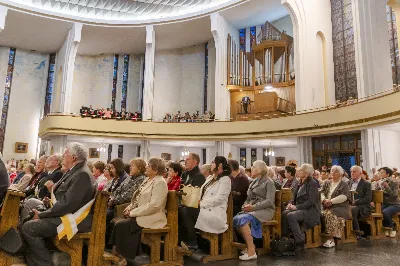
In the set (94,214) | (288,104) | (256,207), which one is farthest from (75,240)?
(288,104)

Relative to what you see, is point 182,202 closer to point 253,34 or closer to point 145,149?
point 145,149

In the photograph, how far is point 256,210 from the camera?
4.01 meters

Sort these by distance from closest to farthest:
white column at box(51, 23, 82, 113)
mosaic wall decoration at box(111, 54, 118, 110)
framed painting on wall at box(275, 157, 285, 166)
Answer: white column at box(51, 23, 82, 113)
framed painting on wall at box(275, 157, 285, 166)
mosaic wall decoration at box(111, 54, 118, 110)

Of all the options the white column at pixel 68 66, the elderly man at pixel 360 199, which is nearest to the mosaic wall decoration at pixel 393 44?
the elderly man at pixel 360 199

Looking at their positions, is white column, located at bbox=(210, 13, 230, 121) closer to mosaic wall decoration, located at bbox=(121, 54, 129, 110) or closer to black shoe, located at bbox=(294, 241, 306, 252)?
mosaic wall decoration, located at bbox=(121, 54, 129, 110)

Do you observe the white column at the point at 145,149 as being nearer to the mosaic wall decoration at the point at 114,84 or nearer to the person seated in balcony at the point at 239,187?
the mosaic wall decoration at the point at 114,84

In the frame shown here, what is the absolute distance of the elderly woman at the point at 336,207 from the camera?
468cm

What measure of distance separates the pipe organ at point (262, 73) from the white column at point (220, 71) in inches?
9.6

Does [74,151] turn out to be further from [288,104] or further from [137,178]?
[288,104]

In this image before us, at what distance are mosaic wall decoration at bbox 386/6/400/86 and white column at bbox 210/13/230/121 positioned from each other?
6826 mm

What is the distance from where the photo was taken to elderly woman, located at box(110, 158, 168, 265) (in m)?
3.19

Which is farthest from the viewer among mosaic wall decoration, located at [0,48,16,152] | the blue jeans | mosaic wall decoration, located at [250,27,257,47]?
mosaic wall decoration, located at [0,48,16,152]

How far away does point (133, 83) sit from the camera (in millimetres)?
19859

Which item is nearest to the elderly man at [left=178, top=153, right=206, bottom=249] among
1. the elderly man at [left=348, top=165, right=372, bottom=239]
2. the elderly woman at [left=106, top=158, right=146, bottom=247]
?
the elderly woman at [left=106, top=158, right=146, bottom=247]
